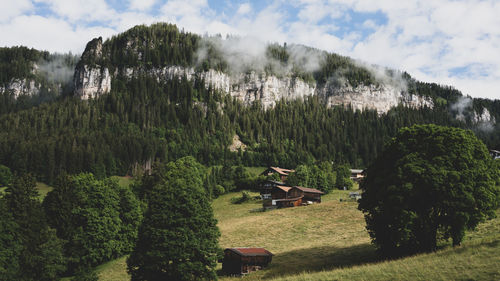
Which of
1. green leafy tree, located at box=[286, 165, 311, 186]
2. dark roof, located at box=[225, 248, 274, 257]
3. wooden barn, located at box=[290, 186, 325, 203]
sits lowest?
dark roof, located at box=[225, 248, 274, 257]

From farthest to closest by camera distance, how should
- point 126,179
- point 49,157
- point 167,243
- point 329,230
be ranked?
point 126,179 < point 49,157 < point 329,230 < point 167,243

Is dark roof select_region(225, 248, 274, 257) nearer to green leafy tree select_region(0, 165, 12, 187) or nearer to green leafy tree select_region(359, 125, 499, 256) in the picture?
green leafy tree select_region(359, 125, 499, 256)

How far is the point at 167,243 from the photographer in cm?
3133

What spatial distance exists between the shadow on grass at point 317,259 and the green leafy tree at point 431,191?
382 centimetres

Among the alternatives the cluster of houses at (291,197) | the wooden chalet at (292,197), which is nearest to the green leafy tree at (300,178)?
the cluster of houses at (291,197)

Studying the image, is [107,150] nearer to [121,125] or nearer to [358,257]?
[121,125]

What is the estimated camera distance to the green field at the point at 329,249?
981 inches

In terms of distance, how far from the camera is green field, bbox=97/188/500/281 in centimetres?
2492

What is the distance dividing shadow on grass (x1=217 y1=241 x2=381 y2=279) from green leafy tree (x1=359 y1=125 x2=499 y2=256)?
3.82m

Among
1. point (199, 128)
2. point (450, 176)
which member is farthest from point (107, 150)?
point (450, 176)

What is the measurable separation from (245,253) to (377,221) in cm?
1398

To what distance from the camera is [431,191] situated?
31.7 metres

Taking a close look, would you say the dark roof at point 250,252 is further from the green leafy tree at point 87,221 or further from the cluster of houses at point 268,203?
the green leafy tree at point 87,221

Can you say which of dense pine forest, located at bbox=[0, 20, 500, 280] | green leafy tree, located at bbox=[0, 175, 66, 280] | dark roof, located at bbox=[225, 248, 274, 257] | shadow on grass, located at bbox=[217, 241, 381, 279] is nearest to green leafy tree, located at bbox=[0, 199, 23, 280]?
green leafy tree, located at bbox=[0, 175, 66, 280]
